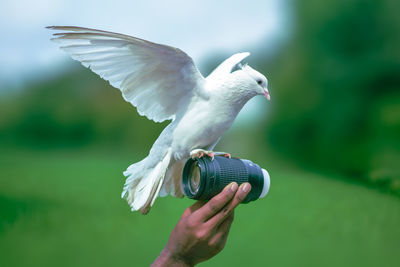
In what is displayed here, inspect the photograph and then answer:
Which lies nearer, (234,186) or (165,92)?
(234,186)

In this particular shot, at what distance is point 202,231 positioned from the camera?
802 millimetres

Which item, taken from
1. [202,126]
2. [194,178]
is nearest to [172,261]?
[194,178]

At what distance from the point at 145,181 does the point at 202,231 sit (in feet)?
0.86

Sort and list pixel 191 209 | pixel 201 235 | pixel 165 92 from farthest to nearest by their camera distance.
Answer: pixel 165 92 < pixel 191 209 < pixel 201 235

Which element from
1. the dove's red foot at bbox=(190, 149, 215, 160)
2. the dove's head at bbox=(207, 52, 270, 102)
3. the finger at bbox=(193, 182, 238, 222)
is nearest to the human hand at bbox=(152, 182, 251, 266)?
the finger at bbox=(193, 182, 238, 222)

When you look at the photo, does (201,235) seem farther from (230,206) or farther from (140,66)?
(140,66)

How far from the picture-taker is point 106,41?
2.85ft

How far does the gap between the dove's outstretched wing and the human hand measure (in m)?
0.30

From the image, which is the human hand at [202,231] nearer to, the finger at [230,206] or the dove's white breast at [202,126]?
the finger at [230,206]

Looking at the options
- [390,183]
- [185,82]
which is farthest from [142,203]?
[390,183]

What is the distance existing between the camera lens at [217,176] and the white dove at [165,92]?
0.17 ft

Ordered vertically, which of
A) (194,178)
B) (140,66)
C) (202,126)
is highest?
(140,66)

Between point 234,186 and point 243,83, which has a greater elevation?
point 243,83

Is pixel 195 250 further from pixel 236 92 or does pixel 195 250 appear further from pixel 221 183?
pixel 236 92
